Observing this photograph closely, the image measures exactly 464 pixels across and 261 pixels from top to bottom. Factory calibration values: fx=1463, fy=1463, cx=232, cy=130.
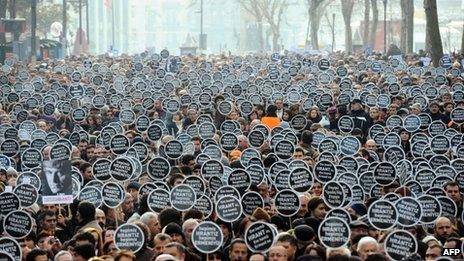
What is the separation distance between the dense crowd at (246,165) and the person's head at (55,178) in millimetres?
25

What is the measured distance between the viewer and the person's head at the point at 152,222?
14.1 m

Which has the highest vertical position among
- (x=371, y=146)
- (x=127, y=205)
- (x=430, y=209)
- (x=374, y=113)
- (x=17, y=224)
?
(x=374, y=113)

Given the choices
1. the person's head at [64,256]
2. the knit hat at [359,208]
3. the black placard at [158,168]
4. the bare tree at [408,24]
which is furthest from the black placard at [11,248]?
the bare tree at [408,24]

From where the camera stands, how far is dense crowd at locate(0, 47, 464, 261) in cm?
1284

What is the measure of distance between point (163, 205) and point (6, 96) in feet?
53.7

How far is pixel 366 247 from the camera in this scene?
475 inches

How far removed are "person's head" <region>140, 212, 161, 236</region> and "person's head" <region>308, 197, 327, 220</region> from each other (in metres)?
1.62

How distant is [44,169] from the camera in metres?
16.3

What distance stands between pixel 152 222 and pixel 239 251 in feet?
6.59

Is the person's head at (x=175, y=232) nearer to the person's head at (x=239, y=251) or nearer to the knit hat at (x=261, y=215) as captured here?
the person's head at (x=239, y=251)

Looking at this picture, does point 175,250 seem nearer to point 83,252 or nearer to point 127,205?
point 83,252

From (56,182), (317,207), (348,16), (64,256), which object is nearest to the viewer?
(64,256)

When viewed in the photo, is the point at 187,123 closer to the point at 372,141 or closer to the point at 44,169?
the point at 372,141

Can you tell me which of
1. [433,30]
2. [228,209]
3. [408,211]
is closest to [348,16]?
[433,30]
